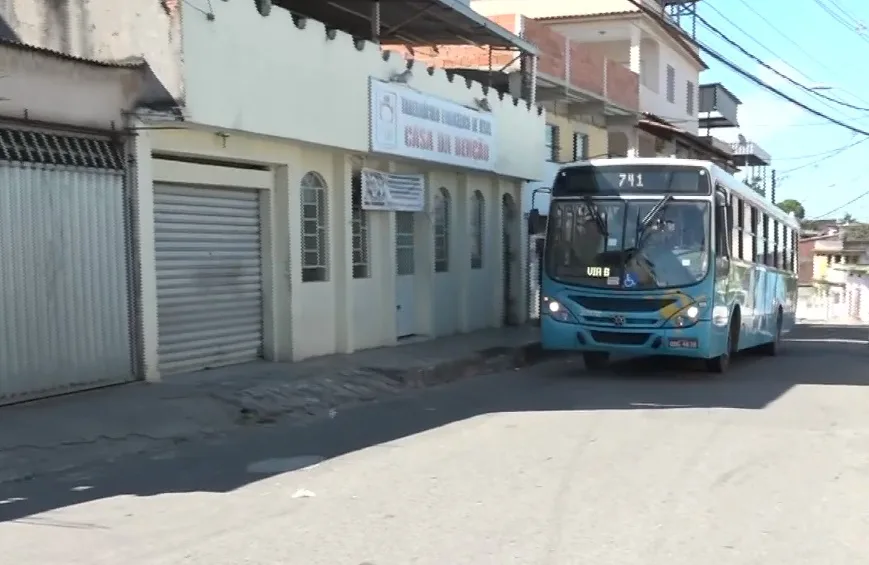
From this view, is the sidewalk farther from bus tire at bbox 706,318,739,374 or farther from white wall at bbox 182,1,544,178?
bus tire at bbox 706,318,739,374

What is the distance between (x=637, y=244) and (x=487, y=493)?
24.2 ft

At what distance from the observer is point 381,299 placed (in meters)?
17.0

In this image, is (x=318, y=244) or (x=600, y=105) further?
(x=600, y=105)

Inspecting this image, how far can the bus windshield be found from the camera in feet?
44.5

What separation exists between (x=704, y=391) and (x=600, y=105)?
15.7 metres

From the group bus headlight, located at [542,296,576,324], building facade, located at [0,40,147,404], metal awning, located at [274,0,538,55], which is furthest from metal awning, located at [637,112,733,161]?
building facade, located at [0,40,147,404]

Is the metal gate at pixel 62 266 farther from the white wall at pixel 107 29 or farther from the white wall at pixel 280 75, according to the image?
the white wall at pixel 280 75

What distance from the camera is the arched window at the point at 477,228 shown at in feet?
69.0

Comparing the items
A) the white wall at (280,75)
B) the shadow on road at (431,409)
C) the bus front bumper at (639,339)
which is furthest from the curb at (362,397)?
the white wall at (280,75)

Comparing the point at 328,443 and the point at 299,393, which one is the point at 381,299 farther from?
the point at 328,443

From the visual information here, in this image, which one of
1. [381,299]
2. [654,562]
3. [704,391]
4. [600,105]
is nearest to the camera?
[654,562]

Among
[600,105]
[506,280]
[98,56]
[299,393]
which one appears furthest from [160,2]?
[600,105]

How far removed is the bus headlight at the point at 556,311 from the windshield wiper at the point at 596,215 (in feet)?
4.01

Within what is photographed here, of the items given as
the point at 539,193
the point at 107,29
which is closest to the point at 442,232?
the point at 539,193
